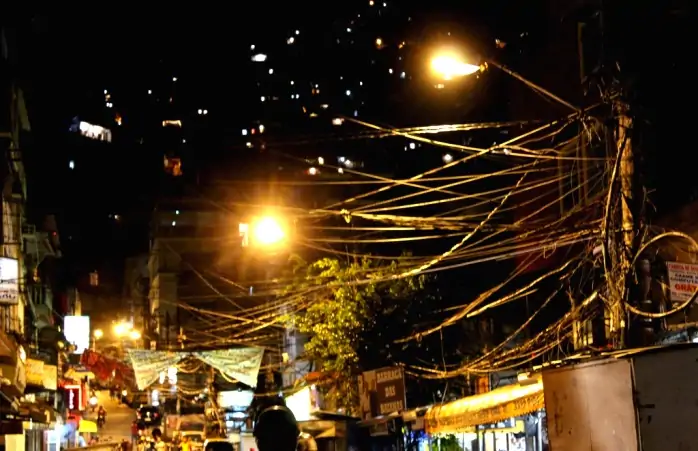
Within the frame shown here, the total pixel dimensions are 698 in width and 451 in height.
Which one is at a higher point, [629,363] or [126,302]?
[126,302]

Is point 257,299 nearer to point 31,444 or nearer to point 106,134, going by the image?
point 31,444

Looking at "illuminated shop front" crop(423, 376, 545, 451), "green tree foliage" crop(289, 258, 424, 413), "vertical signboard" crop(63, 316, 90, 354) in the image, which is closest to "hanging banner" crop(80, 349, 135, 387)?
"vertical signboard" crop(63, 316, 90, 354)

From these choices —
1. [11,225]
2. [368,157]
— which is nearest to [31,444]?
[11,225]

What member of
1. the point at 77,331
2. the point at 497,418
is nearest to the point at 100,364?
the point at 77,331

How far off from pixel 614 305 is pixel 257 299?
140 feet

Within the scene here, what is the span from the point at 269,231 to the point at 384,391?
20.3 ft

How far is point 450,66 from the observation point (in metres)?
9.58

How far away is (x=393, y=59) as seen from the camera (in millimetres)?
70188

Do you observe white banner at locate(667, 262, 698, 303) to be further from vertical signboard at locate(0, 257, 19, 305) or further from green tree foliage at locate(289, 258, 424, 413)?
vertical signboard at locate(0, 257, 19, 305)

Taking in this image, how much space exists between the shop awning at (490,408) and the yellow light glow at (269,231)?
4.84 metres

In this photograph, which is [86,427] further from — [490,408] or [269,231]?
[490,408]

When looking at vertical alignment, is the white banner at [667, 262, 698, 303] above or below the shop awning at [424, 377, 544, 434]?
above

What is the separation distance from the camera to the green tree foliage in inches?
921

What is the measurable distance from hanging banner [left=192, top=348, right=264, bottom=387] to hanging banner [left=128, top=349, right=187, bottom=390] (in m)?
0.97
